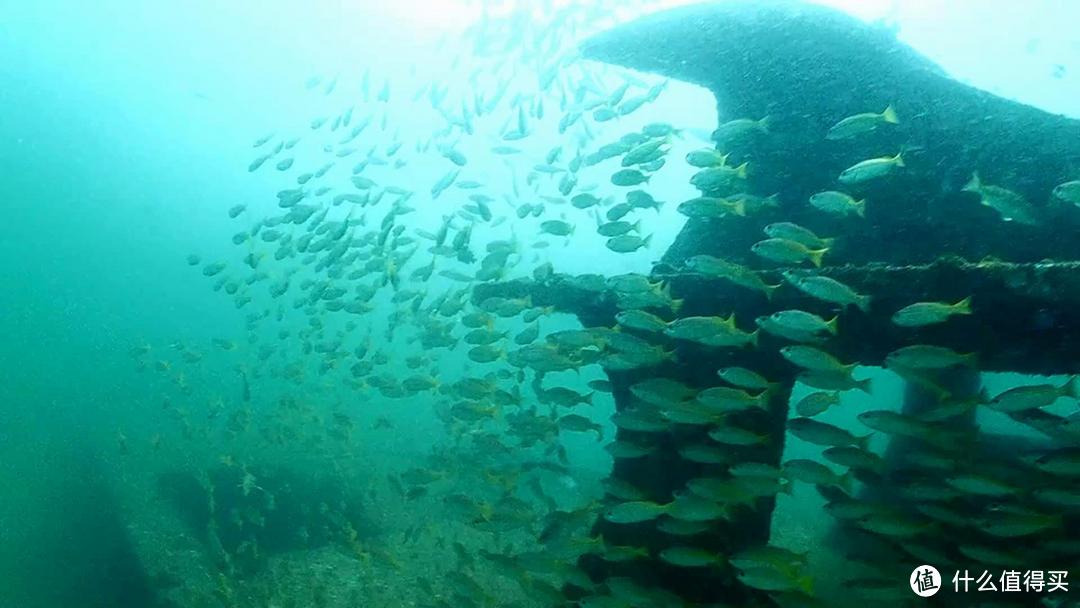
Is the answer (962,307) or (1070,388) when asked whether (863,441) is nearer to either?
(962,307)

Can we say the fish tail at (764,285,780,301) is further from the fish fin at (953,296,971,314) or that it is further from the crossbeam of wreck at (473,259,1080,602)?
the fish fin at (953,296,971,314)

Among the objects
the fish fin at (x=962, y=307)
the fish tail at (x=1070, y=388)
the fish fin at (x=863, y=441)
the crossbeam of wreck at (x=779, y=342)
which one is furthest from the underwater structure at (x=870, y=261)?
the fish fin at (x=962, y=307)

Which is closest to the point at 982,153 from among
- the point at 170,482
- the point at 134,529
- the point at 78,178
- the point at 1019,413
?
the point at 1019,413

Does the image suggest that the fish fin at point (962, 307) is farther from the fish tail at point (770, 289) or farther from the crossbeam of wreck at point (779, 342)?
the fish tail at point (770, 289)

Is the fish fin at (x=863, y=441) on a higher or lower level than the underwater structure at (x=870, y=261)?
lower

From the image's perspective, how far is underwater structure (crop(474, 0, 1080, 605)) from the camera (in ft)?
17.8

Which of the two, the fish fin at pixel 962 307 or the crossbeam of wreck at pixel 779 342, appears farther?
the crossbeam of wreck at pixel 779 342

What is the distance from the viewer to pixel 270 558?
11211 millimetres

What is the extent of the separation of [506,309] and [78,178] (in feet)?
296

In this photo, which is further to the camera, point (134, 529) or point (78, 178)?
point (78, 178)

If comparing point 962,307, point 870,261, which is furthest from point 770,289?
point 870,261

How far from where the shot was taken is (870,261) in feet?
25.1

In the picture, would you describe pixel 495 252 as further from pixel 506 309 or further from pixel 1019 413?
pixel 1019 413

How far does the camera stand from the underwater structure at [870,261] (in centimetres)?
542
